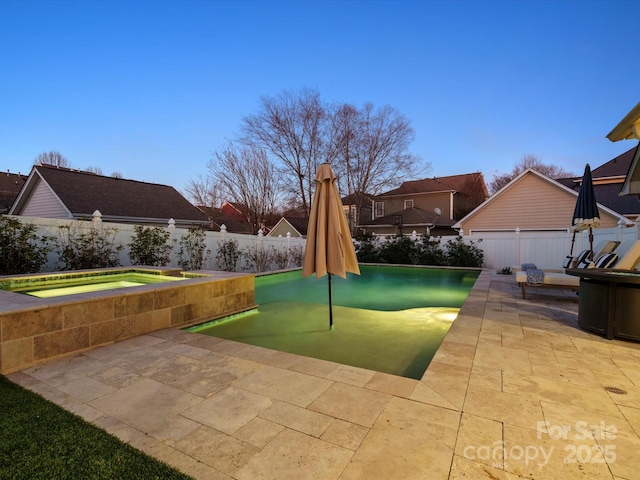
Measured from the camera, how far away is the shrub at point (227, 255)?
1084 centimetres

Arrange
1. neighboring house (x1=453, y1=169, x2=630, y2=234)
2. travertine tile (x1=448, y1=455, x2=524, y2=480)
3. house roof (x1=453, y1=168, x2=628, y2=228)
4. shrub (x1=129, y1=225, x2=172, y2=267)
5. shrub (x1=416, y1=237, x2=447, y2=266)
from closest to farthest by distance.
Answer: travertine tile (x1=448, y1=455, x2=524, y2=480), shrub (x1=129, y1=225, x2=172, y2=267), house roof (x1=453, y1=168, x2=628, y2=228), shrub (x1=416, y1=237, x2=447, y2=266), neighboring house (x1=453, y1=169, x2=630, y2=234)

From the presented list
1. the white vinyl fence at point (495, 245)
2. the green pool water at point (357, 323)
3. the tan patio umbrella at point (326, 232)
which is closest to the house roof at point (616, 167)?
the white vinyl fence at point (495, 245)

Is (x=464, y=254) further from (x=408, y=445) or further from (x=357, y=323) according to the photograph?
(x=408, y=445)

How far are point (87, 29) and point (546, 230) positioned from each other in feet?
65.1

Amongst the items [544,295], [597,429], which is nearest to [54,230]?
[597,429]

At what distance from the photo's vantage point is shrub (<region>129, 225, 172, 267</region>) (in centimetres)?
847

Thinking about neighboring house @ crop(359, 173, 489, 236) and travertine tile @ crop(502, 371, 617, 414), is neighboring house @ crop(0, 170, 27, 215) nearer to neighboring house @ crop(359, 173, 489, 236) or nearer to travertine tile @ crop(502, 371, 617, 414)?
neighboring house @ crop(359, 173, 489, 236)

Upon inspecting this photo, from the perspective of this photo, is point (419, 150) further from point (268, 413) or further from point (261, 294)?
point (268, 413)

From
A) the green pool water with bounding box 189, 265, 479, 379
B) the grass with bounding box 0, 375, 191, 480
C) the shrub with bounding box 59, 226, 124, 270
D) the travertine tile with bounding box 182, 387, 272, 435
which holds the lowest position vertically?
the green pool water with bounding box 189, 265, 479, 379

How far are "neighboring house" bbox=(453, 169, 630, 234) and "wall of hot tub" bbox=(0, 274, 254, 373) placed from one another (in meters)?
15.6

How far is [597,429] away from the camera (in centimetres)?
200

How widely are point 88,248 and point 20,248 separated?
1.25m

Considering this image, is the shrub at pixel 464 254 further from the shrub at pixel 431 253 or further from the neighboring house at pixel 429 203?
the neighboring house at pixel 429 203

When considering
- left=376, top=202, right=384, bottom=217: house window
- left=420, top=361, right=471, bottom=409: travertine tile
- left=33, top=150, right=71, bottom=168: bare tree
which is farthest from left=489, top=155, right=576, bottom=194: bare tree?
left=33, top=150, right=71, bottom=168: bare tree
